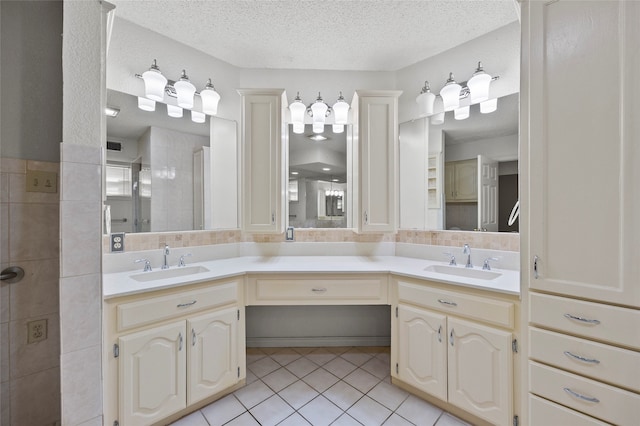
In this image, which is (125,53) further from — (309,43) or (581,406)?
(581,406)

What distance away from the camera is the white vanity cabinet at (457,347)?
4.20 feet

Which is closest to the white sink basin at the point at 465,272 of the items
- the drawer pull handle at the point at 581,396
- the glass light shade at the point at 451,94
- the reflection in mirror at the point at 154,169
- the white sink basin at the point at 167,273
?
the drawer pull handle at the point at 581,396

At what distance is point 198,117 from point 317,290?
1.64 metres

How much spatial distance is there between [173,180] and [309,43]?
1.49m

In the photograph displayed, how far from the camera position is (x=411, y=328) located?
1599 mm

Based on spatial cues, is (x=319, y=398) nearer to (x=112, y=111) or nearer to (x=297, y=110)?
(x=297, y=110)

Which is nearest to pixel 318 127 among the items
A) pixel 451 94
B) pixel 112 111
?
pixel 451 94

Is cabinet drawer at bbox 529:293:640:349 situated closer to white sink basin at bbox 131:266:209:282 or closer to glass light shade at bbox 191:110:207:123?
white sink basin at bbox 131:266:209:282

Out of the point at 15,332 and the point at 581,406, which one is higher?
the point at 15,332

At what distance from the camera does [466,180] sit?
1929 mm

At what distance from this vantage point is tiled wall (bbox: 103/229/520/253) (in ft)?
5.64

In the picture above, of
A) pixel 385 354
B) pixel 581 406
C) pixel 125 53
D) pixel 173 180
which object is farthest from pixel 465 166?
pixel 125 53

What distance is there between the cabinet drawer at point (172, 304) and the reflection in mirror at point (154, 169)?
0.65 meters

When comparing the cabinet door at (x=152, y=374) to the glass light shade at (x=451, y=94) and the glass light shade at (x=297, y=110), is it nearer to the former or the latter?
the glass light shade at (x=297, y=110)
